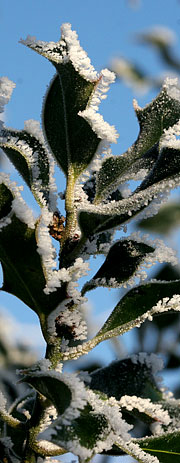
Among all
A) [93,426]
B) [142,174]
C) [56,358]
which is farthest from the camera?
[142,174]

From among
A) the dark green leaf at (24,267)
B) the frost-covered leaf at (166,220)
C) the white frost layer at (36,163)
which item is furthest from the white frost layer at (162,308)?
the frost-covered leaf at (166,220)

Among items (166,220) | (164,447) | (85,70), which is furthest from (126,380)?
(166,220)

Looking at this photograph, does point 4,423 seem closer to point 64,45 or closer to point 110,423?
point 110,423

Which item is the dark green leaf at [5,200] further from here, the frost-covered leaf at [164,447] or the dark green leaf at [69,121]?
the frost-covered leaf at [164,447]

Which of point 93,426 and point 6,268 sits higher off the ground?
point 6,268

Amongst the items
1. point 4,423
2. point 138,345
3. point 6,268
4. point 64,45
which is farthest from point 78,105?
point 138,345

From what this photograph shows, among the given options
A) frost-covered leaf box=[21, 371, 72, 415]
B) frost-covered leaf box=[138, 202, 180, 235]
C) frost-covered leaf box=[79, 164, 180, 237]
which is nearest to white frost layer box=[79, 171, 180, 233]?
frost-covered leaf box=[79, 164, 180, 237]

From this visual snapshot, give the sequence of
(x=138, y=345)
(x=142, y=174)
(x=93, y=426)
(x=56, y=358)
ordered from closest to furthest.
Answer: (x=93, y=426) → (x=56, y=358) → (x=142, y=174) → (x=138, y=345)
